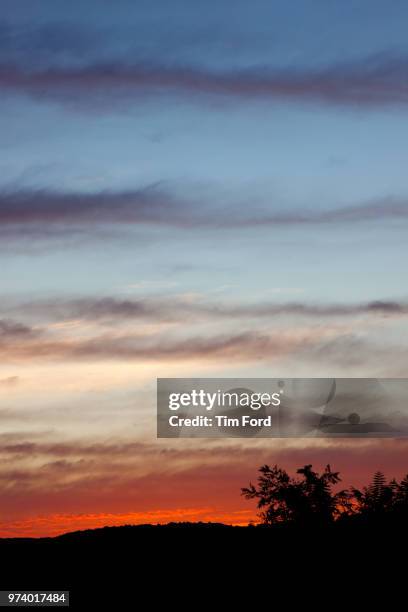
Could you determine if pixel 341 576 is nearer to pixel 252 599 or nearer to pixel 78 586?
pixel 252 599

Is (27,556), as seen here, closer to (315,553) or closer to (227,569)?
(227,569)

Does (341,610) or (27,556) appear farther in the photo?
(27,556)

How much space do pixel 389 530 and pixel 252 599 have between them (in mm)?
7371

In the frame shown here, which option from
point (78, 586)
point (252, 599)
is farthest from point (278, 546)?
point (78, 586)

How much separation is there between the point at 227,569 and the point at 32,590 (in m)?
7.08

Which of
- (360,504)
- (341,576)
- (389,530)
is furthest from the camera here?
(360,504)

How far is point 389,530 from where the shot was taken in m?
41.0

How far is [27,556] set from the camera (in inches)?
1694

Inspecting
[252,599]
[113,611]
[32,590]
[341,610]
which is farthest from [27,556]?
[341,610]

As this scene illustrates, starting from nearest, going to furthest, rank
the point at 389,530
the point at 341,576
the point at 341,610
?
1. the point at 341,610
2. the point at 341,576
3. the point at 389,530

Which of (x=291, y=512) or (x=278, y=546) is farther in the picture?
(x=291, y=512)

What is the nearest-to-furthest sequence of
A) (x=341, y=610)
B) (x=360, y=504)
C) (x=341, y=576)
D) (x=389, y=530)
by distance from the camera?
(x=341, y=610)
(x=341, y=576)
(x=389, y=530)
(x=360, y=504)

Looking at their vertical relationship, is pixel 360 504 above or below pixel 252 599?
above

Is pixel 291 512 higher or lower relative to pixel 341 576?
higher
